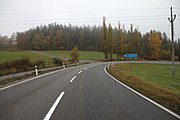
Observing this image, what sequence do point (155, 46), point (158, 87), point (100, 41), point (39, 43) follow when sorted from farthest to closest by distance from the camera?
point (39, 43)
point (100, 41)
point (155, 46)
point (158, 87)

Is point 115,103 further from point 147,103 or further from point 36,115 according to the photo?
point 36,115

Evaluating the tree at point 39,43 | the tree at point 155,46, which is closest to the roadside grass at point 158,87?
the tree at point 155,46

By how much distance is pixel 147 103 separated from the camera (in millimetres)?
7438

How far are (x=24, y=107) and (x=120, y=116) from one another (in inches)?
128

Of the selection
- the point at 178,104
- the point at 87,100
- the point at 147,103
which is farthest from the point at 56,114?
the point at 178,104

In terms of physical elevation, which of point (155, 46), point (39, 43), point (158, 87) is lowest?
point (158, 87)

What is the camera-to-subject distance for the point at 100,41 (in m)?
92.2

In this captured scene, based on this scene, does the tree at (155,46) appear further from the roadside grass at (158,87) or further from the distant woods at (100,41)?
the roadside grass at (158,87)

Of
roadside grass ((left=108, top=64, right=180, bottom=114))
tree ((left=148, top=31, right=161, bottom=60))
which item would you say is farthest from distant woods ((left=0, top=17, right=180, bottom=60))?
roadside grass ((left=108, top=64, right=180, bottom=114))

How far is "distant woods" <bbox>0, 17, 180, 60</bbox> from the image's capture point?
80812 millimetres

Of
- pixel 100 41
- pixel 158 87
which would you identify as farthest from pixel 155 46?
pixel 158 87

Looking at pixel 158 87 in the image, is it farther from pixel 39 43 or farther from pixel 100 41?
pixel 39 43

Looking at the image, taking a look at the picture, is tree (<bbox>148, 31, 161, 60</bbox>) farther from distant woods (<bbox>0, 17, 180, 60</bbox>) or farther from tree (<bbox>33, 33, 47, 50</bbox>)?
tree (<bbox>33, 33, 47, 50</bbox>)

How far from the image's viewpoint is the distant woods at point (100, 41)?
80812mm
